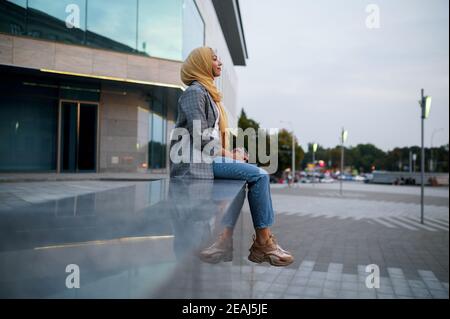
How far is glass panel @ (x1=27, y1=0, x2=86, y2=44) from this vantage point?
11.1 meters

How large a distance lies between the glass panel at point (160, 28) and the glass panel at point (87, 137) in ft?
12.7

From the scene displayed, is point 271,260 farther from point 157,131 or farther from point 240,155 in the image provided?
point 157,131

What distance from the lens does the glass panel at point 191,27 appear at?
559 inches

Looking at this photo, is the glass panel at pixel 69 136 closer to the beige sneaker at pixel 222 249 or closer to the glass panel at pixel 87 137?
the glass panel at pixel 87 137

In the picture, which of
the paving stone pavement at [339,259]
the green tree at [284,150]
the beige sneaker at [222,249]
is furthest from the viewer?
the green tree at [284,150]

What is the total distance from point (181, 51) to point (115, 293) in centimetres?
1458

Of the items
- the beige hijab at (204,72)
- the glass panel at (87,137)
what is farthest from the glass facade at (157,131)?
the beige hijab at (204,72)

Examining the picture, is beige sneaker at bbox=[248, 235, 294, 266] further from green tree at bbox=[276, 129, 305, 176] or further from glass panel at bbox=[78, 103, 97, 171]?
green tree at bbox=[276, 129, 305, 176]

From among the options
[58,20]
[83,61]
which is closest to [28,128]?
[83,61]

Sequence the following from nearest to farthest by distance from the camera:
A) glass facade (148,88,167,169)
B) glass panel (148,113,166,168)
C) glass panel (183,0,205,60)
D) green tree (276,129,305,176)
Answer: glass panel (183,0,205,60) → glass facade (148,88,167,169) → glass panel (148,113,166,168) → green tree (276,129,305,176)

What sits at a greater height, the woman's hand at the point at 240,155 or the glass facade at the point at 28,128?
the glass facade at the point at 28,128

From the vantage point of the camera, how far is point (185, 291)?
0.79m

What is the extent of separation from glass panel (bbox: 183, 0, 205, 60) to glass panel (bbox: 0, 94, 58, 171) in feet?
22.1

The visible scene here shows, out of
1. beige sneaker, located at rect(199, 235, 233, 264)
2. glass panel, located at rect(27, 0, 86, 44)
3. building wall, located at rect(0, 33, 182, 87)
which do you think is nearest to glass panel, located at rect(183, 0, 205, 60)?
building wall, located at rect(0, 33, 182, 87)
